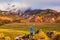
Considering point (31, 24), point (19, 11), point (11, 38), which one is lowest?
point (11, 38)

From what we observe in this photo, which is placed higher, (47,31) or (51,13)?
(51,13)

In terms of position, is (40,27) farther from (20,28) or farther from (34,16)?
(20,28)

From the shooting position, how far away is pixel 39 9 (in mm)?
10914

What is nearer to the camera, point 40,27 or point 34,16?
point 40,27

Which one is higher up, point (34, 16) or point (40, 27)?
point (34, 16)

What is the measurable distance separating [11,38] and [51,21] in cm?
257

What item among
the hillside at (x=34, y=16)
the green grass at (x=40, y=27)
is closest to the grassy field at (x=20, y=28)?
the green grass at (x=40, y=27)

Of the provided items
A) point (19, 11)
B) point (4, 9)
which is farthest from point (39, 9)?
point (4, 9)

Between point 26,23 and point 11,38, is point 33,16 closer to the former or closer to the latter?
point 26,23

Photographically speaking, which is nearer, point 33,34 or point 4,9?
point 33,34

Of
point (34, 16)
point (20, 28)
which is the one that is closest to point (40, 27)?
point (34, 16)

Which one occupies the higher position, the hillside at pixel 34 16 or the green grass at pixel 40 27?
the hillside at pixel 34 16

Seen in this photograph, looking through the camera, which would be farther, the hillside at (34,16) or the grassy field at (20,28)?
the hillside at (34,16)

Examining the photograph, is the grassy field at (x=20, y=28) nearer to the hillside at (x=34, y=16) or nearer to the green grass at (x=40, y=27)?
the green grass at (x=40, y=27)
